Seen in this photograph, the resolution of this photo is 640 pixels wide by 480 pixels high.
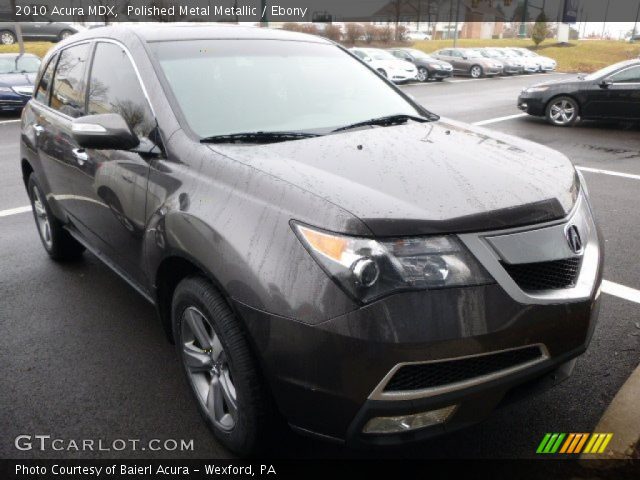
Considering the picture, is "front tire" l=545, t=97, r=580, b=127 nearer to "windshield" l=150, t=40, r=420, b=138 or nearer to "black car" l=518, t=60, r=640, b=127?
"black car" l=518, t=60, r=640, b=127

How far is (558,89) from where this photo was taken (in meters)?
11.9

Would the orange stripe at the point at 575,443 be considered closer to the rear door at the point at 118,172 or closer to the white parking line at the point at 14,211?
the rear door at the point at 118,172

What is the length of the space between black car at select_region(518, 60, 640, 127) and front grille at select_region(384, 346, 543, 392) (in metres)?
10.9

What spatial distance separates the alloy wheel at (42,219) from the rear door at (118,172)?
3.75 ft

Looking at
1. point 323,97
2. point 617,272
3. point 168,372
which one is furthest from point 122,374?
point 617,272

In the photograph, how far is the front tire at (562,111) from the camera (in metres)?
11.8

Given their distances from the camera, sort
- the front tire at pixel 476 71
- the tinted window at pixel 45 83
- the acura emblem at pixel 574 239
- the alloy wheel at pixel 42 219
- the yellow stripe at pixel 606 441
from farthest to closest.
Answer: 1. the front tire at pixel 476 71
2. the alloy wheel at pixel 42 219
3. the tinted window at pixel 45 83
4. the yellow stripe at pixel 606 441
5. the acura emblem at pixel 574 239

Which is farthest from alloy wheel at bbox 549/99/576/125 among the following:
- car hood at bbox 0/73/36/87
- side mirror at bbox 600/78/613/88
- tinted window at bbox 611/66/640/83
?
car hood at bbox 0/73/36/87

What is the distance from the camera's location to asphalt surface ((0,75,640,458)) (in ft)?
8.13

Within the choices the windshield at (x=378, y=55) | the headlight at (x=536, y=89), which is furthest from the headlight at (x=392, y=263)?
the windshield at (x=378, y=55)

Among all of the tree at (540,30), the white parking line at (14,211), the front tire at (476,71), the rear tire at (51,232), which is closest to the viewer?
the rear tire at (51,232)

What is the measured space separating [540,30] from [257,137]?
52157mm

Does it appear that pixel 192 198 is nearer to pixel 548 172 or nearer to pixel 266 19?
pixel 548 172

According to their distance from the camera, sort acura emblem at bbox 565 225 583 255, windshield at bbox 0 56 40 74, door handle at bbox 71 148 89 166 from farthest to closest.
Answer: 1. windshield at bbox 0 56 40 74
2. door handle at bbox 71 148 89 166
3. acura emblem at bbox 565 225 583 255
